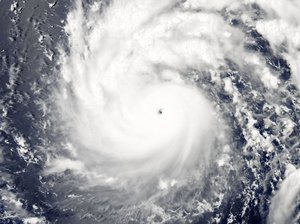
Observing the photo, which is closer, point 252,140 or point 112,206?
point 112,206

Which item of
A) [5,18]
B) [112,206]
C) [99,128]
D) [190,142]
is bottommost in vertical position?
[112,206]

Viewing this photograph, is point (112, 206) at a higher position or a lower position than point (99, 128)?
lower

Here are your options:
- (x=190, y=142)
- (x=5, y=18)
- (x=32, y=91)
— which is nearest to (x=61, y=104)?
(x=32, y=91)

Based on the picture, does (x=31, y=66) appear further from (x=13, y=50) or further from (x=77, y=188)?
(x=77, y=188)

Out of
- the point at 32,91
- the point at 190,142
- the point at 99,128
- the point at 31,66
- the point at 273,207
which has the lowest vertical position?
the point at 273,207

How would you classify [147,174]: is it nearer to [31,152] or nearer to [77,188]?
[77,188]

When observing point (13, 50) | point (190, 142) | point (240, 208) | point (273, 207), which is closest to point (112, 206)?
point (190, 142)
